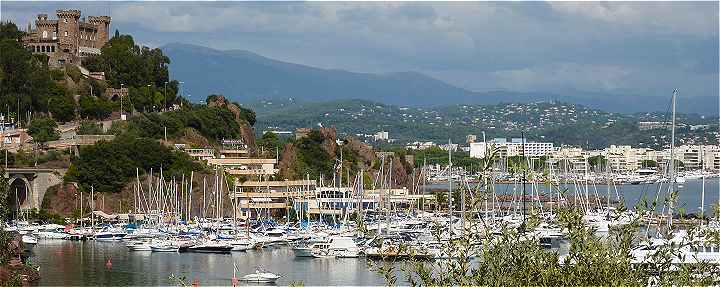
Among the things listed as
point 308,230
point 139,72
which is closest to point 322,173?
point 139,72

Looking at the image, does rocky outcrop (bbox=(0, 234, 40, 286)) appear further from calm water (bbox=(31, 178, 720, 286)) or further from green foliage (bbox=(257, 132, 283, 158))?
green foliage (bbox=(257, 132, 283, 158))

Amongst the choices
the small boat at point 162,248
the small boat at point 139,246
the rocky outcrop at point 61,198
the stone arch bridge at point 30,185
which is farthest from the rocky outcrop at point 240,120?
the small boat at point 162,248

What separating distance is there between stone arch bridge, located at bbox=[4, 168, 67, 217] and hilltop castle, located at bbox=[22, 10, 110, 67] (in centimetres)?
1480

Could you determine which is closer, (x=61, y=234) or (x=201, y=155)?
(x=61, y=234)

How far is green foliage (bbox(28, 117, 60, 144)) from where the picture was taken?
66.9 meters

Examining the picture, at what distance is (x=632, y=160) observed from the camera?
15550 centimetres

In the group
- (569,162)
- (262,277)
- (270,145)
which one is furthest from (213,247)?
(569,162)

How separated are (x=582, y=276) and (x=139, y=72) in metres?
64.9

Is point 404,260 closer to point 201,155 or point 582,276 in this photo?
point 582,276

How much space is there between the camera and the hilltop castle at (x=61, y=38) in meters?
76.1

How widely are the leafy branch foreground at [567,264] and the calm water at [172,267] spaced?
22148mm

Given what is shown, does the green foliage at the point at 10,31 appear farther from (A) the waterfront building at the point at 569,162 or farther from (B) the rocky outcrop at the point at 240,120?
(A) the waterfront building at the point at 569,162

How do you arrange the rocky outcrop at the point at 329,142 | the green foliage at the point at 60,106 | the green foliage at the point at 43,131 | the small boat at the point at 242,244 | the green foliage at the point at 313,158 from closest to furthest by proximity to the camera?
the small boat at the point at 242,244, the green foliage at the point at 43,131, the green foliage at the point at 60,106, the green foliage at the point at 313,158, the rocky outcrop at the point at 329,142

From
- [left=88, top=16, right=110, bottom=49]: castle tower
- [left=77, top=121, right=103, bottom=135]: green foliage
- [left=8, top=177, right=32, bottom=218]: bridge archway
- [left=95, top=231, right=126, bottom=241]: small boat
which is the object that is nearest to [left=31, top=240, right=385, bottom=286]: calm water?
[left=95, top=231, right=126, bottom=241]: small boat
